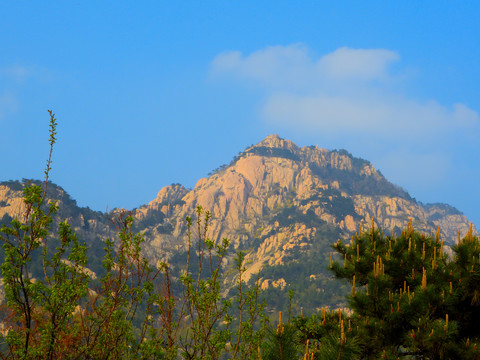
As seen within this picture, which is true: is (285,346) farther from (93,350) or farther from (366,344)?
(366,344)

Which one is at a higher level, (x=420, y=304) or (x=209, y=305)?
(x=420, y=304)

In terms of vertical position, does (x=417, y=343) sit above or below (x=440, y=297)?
below

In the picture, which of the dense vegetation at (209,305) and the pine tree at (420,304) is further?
the pine tree at (420,304)

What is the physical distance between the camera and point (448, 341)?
1477 centimetres

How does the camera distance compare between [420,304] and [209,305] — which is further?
[420,304]

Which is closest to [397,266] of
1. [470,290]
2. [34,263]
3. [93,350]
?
[470,290]

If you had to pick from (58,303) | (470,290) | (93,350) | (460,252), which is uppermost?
(460,252)

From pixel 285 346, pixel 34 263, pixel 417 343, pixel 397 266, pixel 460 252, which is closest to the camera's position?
pixel 285 346

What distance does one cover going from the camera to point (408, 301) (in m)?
14.8

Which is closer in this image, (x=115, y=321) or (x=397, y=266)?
(x=115, y=321)

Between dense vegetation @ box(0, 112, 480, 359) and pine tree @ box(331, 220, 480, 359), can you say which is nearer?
dense vegetation @ box(0, 112, 480, 359)

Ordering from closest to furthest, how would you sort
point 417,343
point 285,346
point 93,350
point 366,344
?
point 285,346 < point 93,350 < point 417,343 < point 366,344

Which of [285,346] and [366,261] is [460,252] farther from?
[285,346]

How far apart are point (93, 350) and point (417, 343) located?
29.2ft
